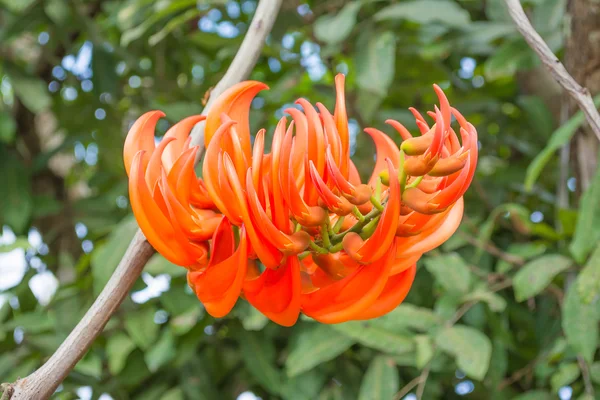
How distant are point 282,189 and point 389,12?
1.21 meters

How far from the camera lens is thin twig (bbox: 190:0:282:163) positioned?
1071 mm

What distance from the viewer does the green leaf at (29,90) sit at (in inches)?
89.4

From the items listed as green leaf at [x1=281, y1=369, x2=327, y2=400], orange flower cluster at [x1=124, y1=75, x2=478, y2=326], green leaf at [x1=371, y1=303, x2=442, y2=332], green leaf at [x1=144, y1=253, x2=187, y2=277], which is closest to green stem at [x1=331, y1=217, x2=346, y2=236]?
orange flower cluster at [x1=124, y1=75, x2=478, y2=326]

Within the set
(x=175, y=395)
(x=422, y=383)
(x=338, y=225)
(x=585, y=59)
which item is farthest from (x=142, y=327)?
(x=585, y=59)

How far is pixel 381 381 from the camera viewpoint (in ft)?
5.50

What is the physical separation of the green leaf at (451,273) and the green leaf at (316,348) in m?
0.26

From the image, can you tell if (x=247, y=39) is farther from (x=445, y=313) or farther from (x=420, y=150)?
(x=445, y=313)

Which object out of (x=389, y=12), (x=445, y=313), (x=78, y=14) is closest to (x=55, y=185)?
(x=78, y=14)

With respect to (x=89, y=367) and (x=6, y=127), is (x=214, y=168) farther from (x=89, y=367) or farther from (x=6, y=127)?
(x=6, y=127)

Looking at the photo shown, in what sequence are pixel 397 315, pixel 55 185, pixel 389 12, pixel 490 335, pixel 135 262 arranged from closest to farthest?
1. pixel 135 262
2. pixel 397 315
3. pixel 389 12
4. pixel 490 335
5. pixel 55 185

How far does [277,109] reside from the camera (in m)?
2.25

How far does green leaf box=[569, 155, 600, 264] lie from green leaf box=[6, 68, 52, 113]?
5.23 ft

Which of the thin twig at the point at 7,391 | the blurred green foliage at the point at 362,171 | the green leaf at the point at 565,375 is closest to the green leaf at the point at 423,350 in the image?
the blurred green foliage at the point at 362,171

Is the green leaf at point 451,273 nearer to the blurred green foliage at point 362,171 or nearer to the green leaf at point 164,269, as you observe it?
the blurred green foliage at point 362,171
